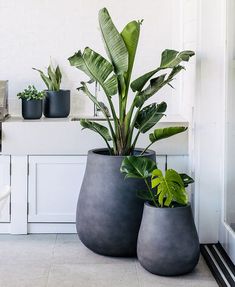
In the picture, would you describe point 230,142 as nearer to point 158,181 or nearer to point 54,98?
point 158,181

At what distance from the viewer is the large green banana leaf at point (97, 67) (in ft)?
13.0

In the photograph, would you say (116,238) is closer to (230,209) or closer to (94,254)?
(94,254)

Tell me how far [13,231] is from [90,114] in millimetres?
1268

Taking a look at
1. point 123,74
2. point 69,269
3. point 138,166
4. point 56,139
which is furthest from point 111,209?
point 123,74

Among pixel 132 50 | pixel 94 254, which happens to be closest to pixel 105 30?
pixel 132 50

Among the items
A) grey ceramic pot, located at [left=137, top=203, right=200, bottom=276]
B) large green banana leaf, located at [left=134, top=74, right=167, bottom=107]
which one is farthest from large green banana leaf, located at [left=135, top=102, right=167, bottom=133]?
grey ceramic pot, located at [left=137, top=203, right=200, bottom=276]

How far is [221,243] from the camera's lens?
13.8 ft

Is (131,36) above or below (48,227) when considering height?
above

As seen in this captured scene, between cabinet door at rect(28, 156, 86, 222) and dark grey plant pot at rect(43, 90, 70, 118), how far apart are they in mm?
485

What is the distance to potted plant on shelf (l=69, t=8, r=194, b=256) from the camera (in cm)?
394

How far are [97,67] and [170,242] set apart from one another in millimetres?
1284

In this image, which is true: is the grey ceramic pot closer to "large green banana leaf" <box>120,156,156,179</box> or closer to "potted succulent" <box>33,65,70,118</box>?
"large green banana leaf" <box>120,156,156,179</box>

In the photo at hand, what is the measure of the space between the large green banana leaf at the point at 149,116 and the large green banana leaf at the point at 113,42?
357 mm

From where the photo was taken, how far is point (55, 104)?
483 cm
